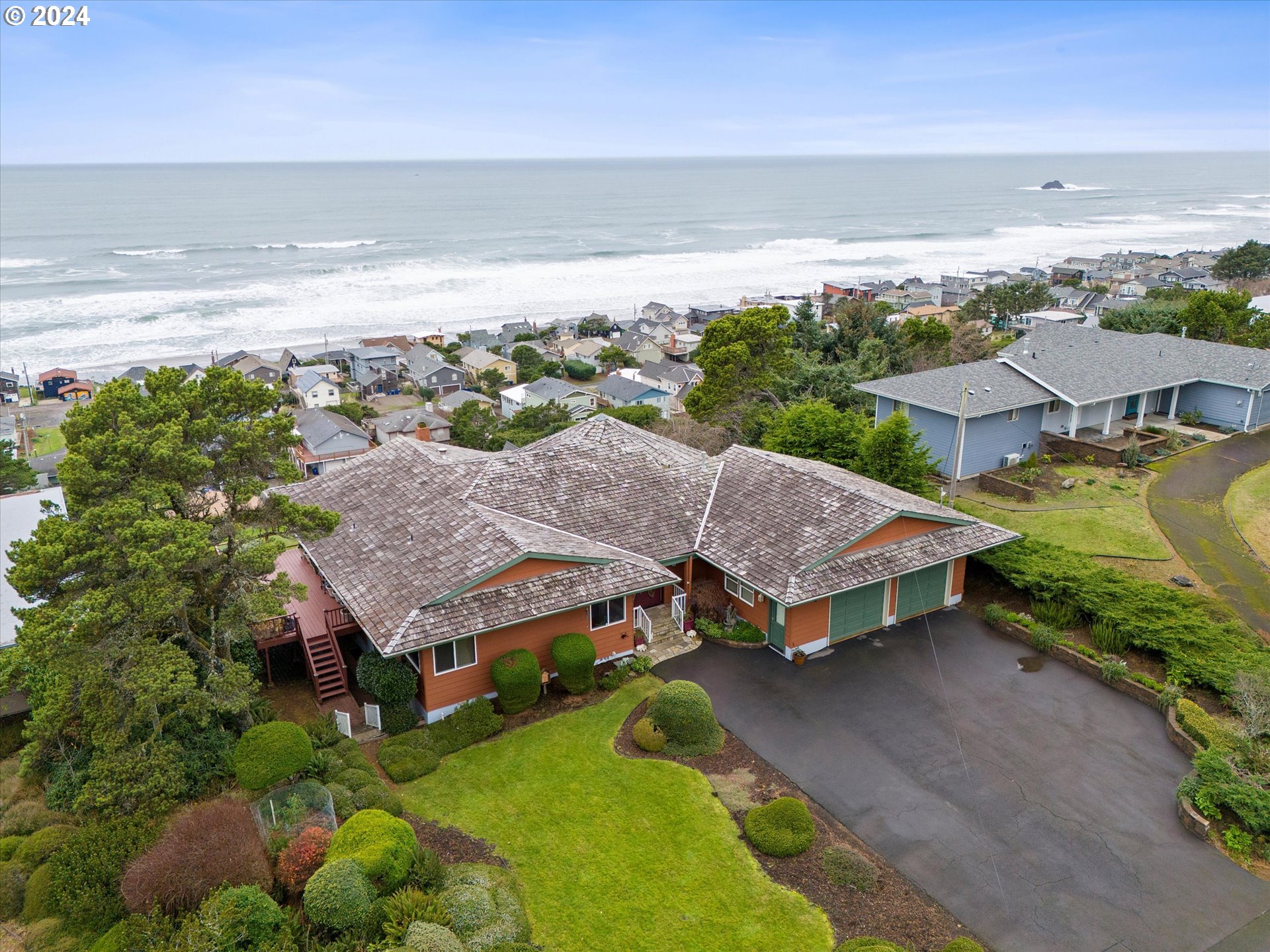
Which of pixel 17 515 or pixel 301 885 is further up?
pixel 17 515

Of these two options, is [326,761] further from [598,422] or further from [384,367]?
[384,367]

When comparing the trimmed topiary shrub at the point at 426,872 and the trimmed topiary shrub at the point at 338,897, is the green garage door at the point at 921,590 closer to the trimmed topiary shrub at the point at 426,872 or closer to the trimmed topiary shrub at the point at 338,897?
the trimmed topiary shrub at the point at 426,872

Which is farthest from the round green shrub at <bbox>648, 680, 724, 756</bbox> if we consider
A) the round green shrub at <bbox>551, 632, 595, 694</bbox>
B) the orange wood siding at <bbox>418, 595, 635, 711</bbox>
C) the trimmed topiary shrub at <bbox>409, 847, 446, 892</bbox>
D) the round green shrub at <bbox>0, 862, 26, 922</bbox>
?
the round green shrub at <bbox>0, 862, 26, 922</bbox>

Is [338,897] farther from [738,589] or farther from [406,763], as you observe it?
[738,589]

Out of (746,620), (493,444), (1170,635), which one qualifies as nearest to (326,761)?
(746,620)

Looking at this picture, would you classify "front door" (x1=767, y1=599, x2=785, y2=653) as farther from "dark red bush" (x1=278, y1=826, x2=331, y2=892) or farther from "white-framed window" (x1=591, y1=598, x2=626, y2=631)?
"dark red bush" (x1=278, y1=826, x2=331, y2=892)

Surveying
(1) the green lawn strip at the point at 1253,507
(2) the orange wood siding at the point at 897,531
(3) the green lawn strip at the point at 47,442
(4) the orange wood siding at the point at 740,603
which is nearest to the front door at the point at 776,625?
(4) the orange wood siding at the point at 740,603

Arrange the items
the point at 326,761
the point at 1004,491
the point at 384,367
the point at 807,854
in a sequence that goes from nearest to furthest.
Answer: the point at 807,854 < the point at 326,761 < the point at 1004,491 < the point at 384,367
